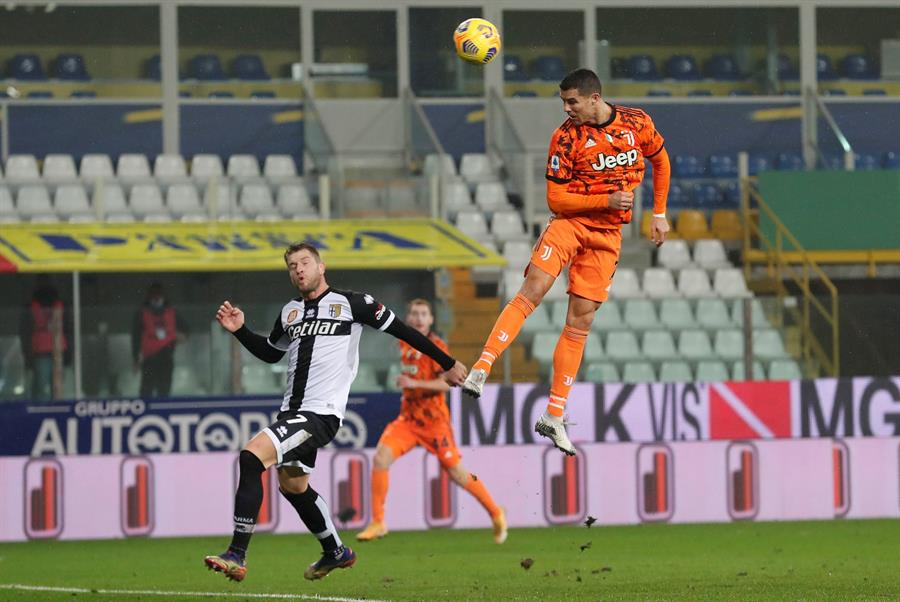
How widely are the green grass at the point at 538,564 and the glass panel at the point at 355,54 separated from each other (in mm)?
10179

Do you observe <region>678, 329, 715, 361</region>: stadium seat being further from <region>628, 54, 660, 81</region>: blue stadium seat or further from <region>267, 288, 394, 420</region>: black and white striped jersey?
<region>267, 288, 394, 420</region>: black and white striped jersey

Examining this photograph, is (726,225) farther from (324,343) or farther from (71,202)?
(324,343)

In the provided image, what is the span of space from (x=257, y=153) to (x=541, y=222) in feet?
14.8

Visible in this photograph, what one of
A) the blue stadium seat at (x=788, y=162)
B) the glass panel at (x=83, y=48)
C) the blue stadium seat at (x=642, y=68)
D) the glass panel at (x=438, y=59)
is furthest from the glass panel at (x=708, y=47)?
the glass panel at (x=83, y=48)

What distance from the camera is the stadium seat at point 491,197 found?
24.3 metres

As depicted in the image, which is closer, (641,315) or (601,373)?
(601,373)

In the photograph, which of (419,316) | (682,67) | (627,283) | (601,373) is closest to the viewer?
(419,316)

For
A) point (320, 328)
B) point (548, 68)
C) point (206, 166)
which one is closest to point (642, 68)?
point (548, 68)

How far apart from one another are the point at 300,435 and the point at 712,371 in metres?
11.1

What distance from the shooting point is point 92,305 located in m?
19.2

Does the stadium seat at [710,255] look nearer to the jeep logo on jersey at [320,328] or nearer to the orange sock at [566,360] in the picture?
the orange sock at [566,360]

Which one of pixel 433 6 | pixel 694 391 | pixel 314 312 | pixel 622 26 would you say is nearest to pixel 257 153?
pixel 433 6

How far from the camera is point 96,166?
2423cm

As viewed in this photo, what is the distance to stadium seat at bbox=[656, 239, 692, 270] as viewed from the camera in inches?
951
